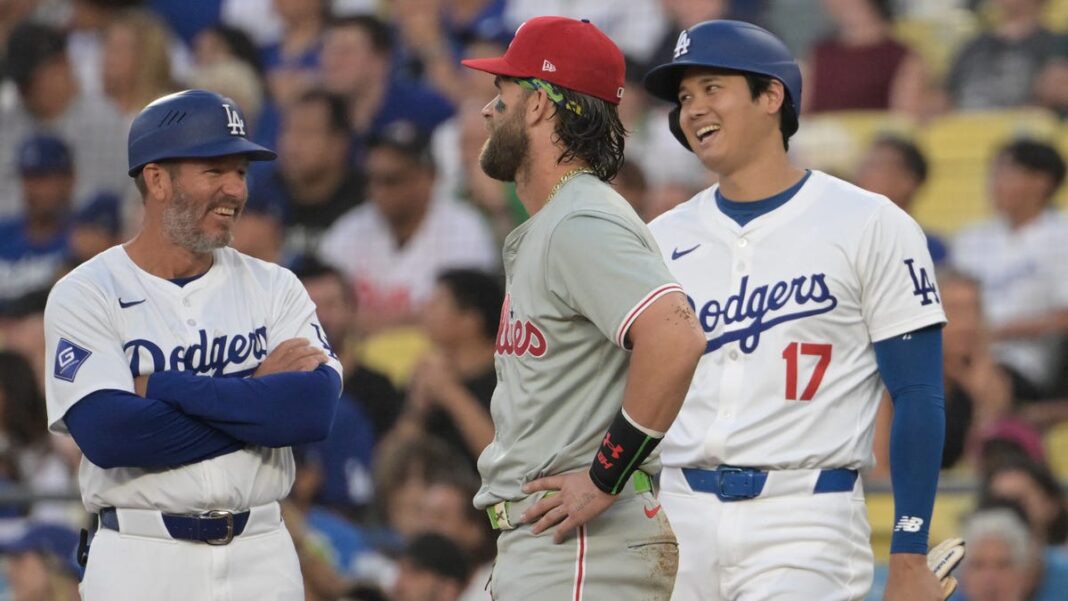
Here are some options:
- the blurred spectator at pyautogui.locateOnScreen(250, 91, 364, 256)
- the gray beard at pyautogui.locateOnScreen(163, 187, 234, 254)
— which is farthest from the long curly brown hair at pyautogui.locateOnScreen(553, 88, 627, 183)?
the blurred spectator at pyautogui.locateOnScreen(250, 91, 364, 256)

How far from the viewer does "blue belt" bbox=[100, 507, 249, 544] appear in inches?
129

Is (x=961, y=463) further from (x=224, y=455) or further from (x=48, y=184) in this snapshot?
(x=48, y=184)

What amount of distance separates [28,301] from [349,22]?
243 centimetres

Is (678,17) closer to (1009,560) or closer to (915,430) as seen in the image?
(1009,560)

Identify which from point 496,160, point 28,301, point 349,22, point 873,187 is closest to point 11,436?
point 28,301

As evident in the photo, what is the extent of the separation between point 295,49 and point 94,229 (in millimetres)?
1657

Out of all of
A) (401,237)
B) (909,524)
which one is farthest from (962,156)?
(909,524)

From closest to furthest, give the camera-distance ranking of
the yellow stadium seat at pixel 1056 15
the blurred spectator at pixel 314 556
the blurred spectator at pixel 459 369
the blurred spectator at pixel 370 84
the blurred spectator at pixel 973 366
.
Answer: the blurred spectator at pixel 973 366, the blurred spectator at pixel 314 556, the blurred spectator at pixel 459 369, the yellow stadium seat at pixel 1056 15, the blurred spectator at pixel 370 84

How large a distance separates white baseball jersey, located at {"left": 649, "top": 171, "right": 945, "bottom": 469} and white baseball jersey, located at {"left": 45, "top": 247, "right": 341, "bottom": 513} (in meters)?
0.90

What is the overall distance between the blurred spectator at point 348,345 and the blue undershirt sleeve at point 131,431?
389cm

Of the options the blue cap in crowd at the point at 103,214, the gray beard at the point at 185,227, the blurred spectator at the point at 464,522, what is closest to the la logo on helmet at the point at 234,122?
the gray beard at the point at 185,227

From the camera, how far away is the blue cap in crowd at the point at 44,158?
8.97 metres

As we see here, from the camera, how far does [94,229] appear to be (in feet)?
28.3

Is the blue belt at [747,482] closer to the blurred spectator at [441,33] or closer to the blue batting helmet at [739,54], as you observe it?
the blue batting helmet at [739,54]
